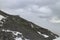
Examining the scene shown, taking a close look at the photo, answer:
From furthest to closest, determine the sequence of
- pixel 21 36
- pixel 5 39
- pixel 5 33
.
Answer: pixel 21 36
pixel 5 33
pixel 5 39

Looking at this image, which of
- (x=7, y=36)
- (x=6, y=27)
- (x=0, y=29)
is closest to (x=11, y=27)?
(x=6, y=27)

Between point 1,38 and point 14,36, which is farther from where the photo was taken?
point 14,36

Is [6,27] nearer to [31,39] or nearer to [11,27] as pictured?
[11,27]

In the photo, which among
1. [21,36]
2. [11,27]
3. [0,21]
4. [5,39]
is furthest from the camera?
[0,21]

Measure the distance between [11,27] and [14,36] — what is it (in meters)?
14.4

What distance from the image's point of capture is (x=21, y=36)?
4050 inches

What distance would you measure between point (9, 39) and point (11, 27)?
20.8m

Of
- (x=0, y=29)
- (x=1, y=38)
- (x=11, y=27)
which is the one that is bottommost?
(x=1, y=38)

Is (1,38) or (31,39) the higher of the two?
(31,39)

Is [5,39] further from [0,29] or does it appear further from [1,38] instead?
[0,29]

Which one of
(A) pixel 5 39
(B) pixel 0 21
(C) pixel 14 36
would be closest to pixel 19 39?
(C) pixel 14 36

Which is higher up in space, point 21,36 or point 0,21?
point 0,21

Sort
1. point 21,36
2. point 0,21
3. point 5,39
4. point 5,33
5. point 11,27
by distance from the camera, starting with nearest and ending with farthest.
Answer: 1. point 5,39
2. point 5,33
3. point 21,36
4. point 11,27
5. point 0,21

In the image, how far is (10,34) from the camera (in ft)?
321
